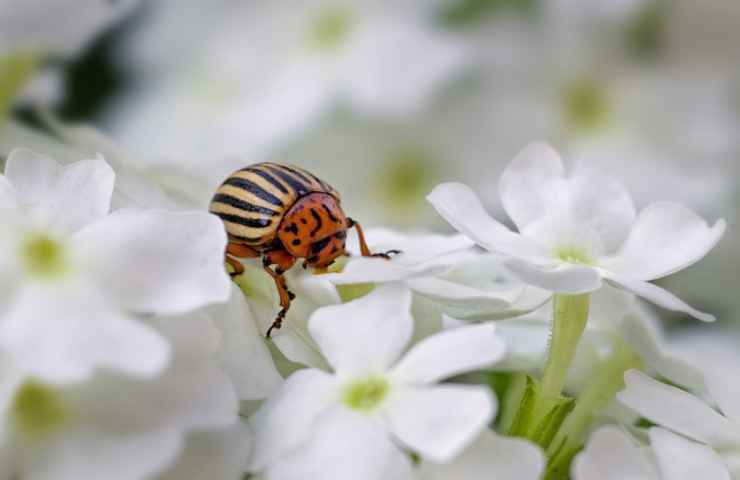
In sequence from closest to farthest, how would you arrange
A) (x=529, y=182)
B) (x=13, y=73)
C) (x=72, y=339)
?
(x=72, y=339) < (x=529, y=182) < (x=13, y=73)

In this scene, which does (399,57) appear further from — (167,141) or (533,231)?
(533,231)

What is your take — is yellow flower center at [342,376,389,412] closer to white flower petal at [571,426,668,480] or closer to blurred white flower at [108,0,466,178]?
white flower petal at [571,426,668,480]

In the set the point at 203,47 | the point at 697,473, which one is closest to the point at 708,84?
the point at 203,47

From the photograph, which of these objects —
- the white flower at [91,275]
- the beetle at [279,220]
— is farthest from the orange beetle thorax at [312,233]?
the white flower at [91,275]

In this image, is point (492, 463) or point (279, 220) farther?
point (279, 220)

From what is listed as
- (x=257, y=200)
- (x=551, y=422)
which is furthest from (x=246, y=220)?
(x=551, y=422)

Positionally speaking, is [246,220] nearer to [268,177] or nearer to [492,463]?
[268,177]

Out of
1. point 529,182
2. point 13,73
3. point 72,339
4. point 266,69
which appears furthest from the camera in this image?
point 266,69
